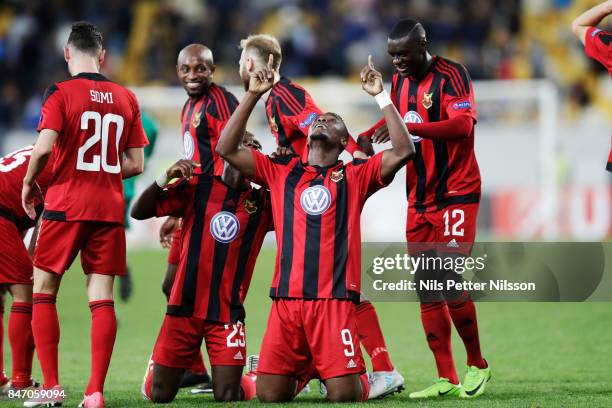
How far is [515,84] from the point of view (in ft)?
68.8

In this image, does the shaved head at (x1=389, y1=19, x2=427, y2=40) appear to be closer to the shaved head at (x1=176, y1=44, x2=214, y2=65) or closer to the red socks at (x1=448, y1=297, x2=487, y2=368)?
the shaved head at (x1=176, y1=44, x2=214, y2=65)

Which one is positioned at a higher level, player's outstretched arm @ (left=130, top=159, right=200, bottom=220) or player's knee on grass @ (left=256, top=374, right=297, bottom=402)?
player's outstretched arm @ (left=130, top=159, right=200, bottom=220)

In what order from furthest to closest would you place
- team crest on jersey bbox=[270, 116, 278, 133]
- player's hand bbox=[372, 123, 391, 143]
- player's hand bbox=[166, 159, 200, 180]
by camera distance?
1. team crest on jersey bbox=[270, 116, 278, 133]
2. player's hand bbox=[372, 123, 391, 143]
3. player's hand bbox=[166, 159, 200, 180]

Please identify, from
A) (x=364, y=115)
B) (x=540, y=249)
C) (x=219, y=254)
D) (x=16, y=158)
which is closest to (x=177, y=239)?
(x=219, y=254)

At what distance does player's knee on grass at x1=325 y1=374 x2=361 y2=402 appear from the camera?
6.01 metres

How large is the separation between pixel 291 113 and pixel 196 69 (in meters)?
0.77

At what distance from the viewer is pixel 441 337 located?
686cm

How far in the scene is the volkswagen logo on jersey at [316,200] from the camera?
619 cm

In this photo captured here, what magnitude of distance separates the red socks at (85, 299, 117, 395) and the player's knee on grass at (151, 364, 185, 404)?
0.51 meters

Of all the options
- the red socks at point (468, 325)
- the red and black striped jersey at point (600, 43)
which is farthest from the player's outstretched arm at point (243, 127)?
the red and black striped jersey at point (600, 43)

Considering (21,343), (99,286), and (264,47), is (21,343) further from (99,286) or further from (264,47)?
(264,47)

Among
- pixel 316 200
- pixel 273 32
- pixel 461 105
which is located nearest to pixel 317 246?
pixel 316 200

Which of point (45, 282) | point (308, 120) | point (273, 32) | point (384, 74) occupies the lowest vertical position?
point (45, 282)

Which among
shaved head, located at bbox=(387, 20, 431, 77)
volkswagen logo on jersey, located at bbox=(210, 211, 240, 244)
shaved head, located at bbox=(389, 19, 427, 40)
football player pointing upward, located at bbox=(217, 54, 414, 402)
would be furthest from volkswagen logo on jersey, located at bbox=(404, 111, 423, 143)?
volkswagen logo on jersey, located at bbox=(210, 211, 240, 244)
